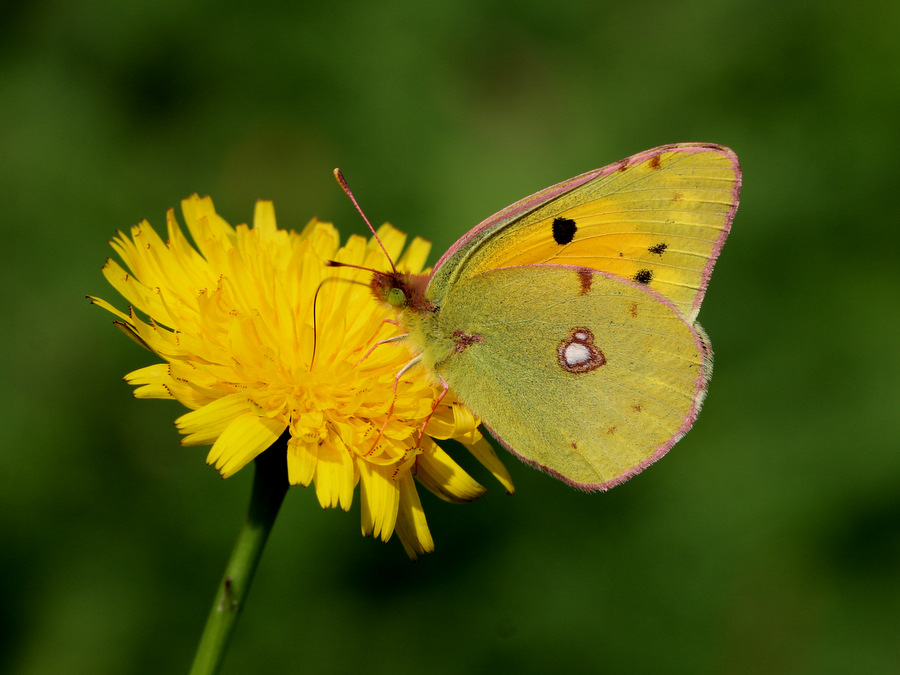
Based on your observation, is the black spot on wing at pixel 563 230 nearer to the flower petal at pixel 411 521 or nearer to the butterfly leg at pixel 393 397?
the butterfly leg at pixel 393 397

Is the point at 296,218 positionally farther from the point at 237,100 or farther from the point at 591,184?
the point at 591,184

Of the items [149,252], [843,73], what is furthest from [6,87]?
[843,73]

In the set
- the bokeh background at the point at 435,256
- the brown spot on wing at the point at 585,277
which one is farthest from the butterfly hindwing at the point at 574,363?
the bokeh background at the point at 435,256

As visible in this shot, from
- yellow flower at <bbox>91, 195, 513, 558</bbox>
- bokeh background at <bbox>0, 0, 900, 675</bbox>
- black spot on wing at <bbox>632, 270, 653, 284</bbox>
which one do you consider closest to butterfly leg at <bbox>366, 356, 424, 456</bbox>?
yellow flower at <bbox>91, 195, 513, 558</bbox>

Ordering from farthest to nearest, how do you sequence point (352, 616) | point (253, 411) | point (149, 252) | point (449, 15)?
point (449, 15), point (352, 616), point (149, 252), point (253, 411)

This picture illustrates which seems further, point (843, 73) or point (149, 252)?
point (843, 73)

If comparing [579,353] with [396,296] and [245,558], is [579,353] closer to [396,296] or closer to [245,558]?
[396,296]
